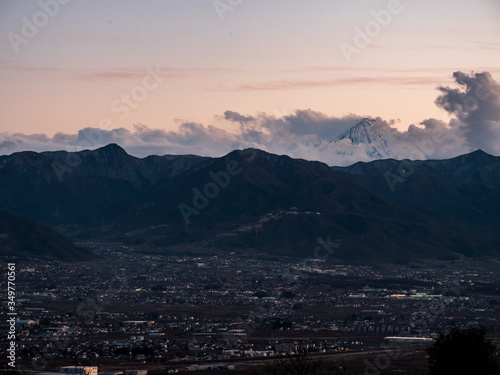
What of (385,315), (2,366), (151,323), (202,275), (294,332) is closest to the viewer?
(2,366)

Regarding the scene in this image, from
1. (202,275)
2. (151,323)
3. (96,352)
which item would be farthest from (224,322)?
(202,275)

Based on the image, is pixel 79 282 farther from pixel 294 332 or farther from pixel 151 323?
pixel 294 332

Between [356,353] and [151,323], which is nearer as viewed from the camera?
[356,353]

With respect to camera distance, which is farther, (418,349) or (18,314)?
(18,314)

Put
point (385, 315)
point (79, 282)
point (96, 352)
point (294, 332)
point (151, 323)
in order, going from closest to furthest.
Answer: point (96, 352) < point (294, 332) < point (151, 323) < point (385, 315) < point (79, 282)

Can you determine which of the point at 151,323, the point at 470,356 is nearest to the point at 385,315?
the point at 151,323

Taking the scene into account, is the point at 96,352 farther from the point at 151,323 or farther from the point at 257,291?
the point at 257,291

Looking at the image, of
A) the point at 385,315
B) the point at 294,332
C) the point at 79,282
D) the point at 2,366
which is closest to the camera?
the point at 2,366
